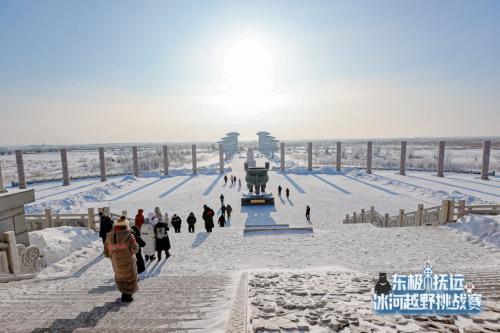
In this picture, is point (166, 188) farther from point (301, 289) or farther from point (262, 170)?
point (301, 289)

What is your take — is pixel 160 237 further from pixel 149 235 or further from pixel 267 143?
pixel 267 143

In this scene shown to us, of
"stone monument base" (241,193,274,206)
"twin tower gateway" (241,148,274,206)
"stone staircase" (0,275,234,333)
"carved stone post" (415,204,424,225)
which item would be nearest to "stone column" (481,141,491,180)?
"carved stone post" (415,204,424,225)

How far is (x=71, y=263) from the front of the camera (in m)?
7.35

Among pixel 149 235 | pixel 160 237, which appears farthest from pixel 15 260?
pixel 160 237

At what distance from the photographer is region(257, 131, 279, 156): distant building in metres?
72.2

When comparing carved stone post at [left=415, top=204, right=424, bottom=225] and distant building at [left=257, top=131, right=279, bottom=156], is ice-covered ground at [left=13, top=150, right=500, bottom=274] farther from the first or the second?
distant building at [left=257, top=131, right=279, bottom=156]

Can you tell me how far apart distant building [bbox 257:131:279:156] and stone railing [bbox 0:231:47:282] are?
64.8 meters

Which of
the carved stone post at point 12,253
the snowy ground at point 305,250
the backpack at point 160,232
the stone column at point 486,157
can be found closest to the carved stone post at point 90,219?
the snowy ground at point 305,250

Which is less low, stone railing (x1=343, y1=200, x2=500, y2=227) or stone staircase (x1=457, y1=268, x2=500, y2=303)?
stone staircase (x1=457, y1=268, x2=500, y2=303)

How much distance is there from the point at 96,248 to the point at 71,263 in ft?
3.60

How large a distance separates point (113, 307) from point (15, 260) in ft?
14.0

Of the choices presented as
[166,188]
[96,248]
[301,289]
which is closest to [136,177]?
[166,188]

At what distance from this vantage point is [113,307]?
373 centimetres

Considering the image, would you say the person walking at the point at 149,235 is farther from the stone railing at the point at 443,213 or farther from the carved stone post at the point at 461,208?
the carved stone post at the point at 461,208
